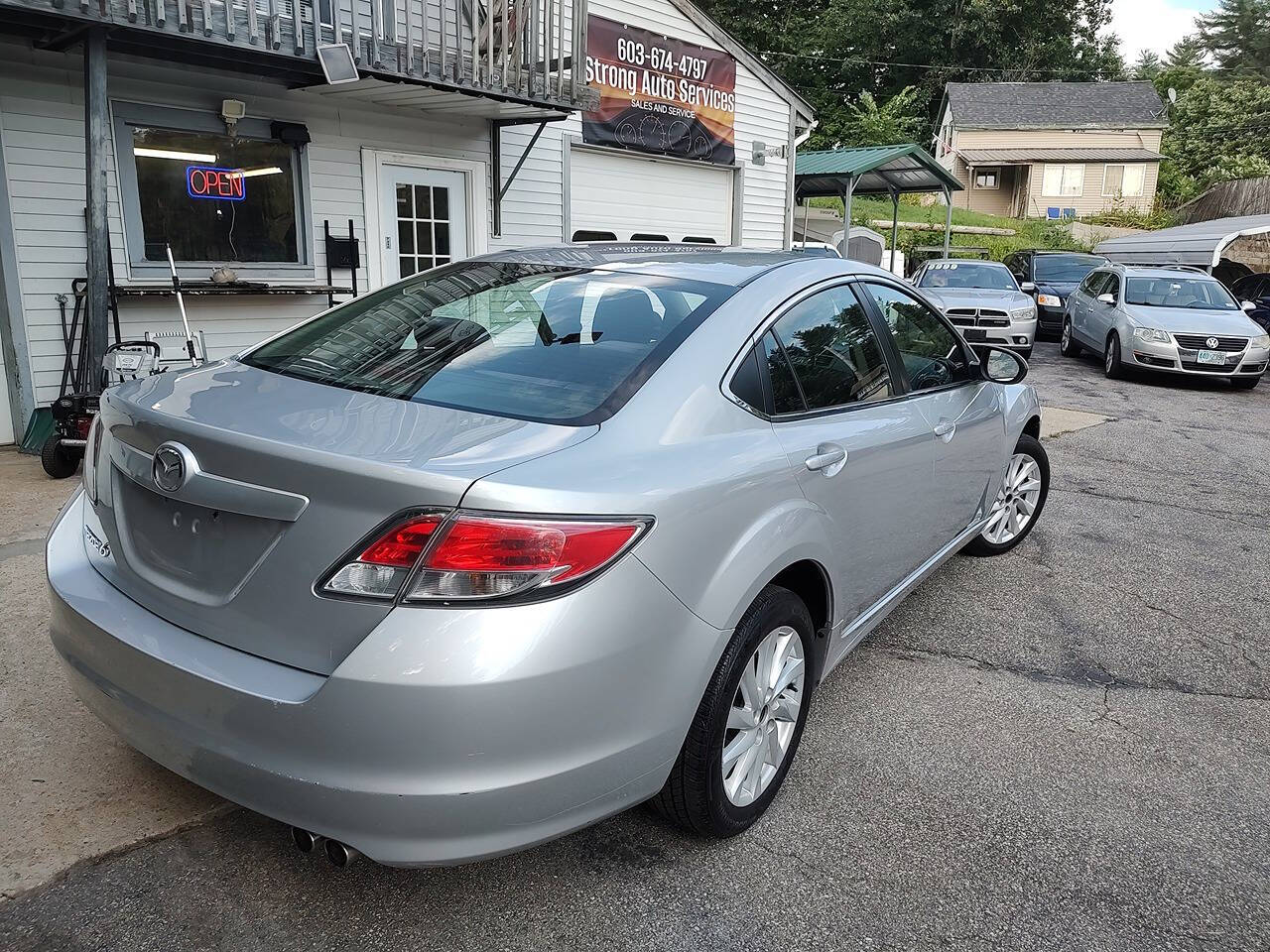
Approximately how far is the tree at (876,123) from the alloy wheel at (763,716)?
38.1 metres

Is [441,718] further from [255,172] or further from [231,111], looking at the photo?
[255,172]

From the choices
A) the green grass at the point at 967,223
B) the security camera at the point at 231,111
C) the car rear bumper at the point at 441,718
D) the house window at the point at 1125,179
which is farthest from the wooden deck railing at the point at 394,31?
the house window at the point at 1125,179

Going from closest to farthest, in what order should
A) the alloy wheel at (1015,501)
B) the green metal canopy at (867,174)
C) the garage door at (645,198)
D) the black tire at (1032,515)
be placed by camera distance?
the alloy wheel at (1015,501)
the black tire at (1032,515)
the garage door at (645,198)
the green metal canopy at (867,174)

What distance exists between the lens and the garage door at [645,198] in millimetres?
11078

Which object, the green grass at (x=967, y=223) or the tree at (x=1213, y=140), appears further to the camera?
the tree at (x=1213, y=140)

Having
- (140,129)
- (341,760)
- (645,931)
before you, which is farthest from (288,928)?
(140,129)

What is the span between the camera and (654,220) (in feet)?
39.9

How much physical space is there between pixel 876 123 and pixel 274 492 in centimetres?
3969

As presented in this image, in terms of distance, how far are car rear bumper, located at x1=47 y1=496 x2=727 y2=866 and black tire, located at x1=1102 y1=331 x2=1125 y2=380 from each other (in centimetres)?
1235

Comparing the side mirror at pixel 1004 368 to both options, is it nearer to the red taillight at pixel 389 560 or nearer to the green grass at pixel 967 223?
the red taillight at pixel 389 560

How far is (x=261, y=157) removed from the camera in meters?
7.91

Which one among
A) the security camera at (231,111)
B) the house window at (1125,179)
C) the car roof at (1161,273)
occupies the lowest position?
the car roof at (1161,273)

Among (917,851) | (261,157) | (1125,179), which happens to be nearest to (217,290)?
(261,157)

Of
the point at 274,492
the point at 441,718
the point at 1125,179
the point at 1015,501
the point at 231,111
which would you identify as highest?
the point at 1125,179
